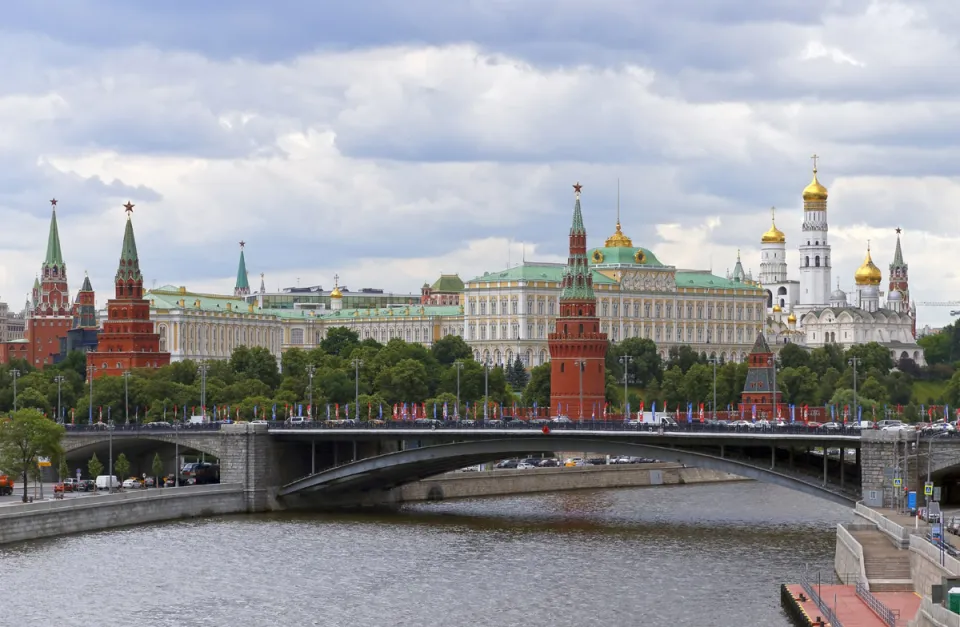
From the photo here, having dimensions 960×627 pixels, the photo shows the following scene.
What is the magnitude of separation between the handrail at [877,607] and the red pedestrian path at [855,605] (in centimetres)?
13

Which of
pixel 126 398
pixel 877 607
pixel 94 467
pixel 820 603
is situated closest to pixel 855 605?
pixel 820 603

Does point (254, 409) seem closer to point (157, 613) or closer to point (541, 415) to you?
point (541, 415)

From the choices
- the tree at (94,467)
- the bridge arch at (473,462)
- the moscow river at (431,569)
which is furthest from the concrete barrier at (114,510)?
the tree at (94,467)

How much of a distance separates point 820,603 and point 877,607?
290 centimetres

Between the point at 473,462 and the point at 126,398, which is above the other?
the point at 126,398

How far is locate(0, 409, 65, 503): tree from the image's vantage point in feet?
336

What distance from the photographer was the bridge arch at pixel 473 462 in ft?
305

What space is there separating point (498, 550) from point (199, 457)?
Result: 46.5m

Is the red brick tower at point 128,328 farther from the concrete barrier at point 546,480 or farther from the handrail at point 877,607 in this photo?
the handrail at point 877,607

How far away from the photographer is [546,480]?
127m

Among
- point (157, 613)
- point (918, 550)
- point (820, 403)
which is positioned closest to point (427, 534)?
point (157, 613)

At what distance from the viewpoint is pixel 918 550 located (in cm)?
6391

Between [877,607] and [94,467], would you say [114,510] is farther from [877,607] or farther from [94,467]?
[877,607]

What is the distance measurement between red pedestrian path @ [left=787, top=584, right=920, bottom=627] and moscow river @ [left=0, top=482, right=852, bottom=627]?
1801 millimetres
